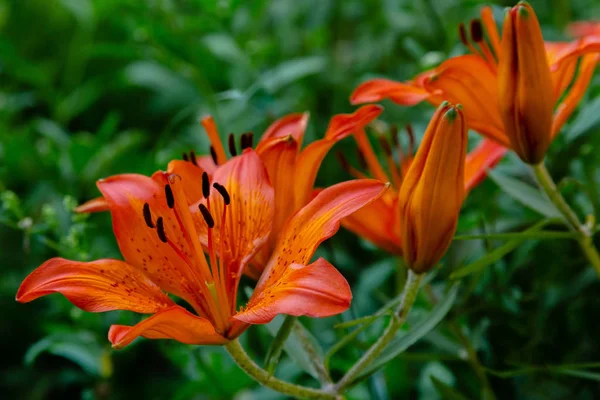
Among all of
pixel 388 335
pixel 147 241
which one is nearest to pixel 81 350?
pixel 147 241

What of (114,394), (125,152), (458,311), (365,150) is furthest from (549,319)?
(125,152)

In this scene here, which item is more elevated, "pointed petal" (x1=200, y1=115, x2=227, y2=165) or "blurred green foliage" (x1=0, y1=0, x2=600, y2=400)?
"pointed petal" (x1=200, y1=115, x2=227, y2=165)

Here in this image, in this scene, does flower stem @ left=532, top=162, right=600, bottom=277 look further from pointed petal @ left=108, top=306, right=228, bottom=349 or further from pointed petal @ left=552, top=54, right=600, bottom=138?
pointed petal @ left=108, top=306, right=228, bottom=349

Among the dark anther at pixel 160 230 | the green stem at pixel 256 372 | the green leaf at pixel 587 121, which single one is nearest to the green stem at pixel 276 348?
the green stem at pixel 256 372

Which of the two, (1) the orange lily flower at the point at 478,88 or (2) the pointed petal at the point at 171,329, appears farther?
(1) the orange lily flower at the point at 478,88

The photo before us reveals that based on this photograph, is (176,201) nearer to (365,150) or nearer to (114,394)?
(365,150)

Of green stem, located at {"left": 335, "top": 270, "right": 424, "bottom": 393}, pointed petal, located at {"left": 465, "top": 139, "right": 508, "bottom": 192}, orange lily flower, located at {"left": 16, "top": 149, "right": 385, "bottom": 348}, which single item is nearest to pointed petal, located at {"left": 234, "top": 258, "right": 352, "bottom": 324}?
orange lily flower, located at {"left": 16, "top": 149, "right": 385, "bottom": 348}

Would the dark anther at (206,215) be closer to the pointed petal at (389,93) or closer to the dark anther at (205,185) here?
the dark anther at (205,185)
